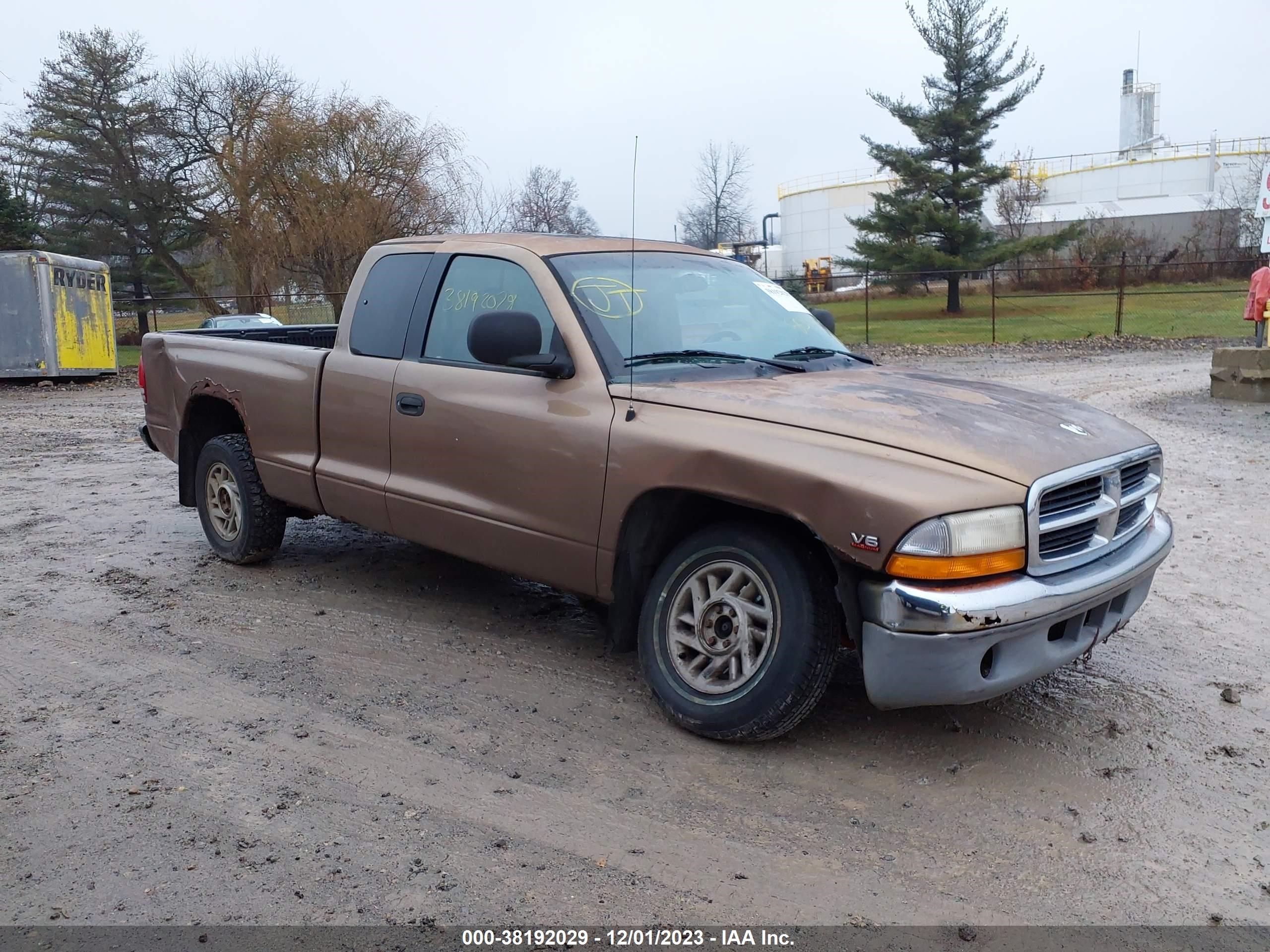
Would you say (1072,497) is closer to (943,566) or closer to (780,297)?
(943,566)

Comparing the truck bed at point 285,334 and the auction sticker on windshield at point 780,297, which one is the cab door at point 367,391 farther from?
the auction sticker on windshield at point 780,297

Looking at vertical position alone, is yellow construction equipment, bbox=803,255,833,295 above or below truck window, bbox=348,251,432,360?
above

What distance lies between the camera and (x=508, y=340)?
4031 mm

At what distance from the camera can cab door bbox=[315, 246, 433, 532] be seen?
4984 millimetres

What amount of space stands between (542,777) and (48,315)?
2047 cm

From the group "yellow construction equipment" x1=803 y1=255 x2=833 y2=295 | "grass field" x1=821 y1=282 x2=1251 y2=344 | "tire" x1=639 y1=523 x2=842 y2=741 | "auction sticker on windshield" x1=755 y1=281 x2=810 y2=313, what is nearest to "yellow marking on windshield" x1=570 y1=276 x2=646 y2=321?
"auction sticker on windshield" x1=755 y1=281 x2=810 y2=313

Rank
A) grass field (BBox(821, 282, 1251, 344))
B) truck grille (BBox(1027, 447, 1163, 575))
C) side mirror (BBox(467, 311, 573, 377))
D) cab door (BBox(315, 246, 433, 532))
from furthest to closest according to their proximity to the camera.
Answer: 1. grass field (BBox(821, 282, 1251, 344))
2. cab door (BBox(315, 246, 433, 532))
3. side mirror (BBox(467, 311, 573, 377))
4. truck grille (BBox(1027, 447, 1163, 575))

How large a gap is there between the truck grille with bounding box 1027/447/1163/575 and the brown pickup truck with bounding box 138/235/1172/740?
12mm

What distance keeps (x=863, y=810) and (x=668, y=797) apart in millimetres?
619

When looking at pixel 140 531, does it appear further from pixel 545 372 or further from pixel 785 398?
pixel 785 398

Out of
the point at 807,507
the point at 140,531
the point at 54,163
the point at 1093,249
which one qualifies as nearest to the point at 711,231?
the point at 1093,249

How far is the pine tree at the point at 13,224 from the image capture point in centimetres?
2847

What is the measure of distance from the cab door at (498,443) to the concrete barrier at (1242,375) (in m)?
11.3

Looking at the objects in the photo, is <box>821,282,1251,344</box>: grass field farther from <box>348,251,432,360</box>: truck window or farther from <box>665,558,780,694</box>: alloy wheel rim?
<box>665,558,780,694</box>: alloy wheel rim
